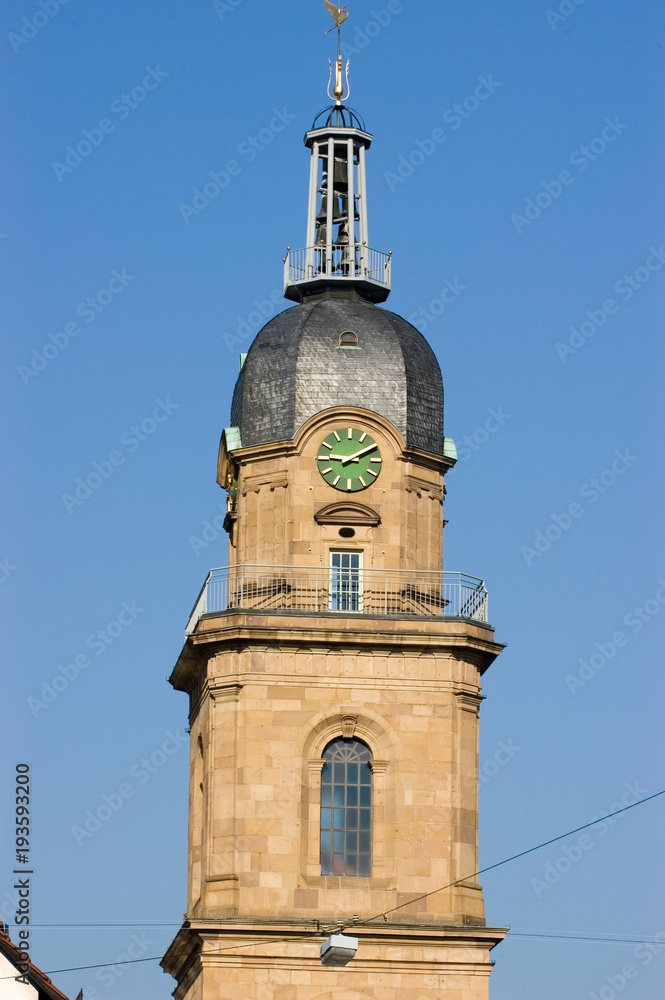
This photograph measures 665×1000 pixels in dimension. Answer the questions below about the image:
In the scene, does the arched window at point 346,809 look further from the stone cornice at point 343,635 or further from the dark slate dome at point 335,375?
the dark slate dome at point 335,375

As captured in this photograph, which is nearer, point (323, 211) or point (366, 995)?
point (366, 995)

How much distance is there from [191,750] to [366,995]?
35.3 feet

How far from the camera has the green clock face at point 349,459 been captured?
85.8 m

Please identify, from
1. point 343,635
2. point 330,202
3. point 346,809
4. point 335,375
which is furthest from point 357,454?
point 346,809

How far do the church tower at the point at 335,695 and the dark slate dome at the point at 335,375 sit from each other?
65mm

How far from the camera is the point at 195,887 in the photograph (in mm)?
84438

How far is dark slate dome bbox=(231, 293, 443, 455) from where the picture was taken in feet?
284

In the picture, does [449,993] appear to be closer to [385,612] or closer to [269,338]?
[385,612]

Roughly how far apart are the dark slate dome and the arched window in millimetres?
9450

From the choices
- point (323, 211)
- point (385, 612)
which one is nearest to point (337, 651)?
point (385, 612)

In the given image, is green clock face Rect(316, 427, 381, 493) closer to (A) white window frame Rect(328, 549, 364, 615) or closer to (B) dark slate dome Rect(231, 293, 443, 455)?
(B) dark slate dome Rect(231, 293, 443, 455)

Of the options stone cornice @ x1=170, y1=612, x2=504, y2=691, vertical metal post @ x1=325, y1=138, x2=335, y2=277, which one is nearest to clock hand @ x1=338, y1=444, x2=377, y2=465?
stone cornice @ x1=170, y1=612, x2=504, y2=691

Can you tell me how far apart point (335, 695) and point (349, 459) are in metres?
7.21

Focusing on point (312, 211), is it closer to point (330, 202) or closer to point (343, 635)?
point (330, 202)
